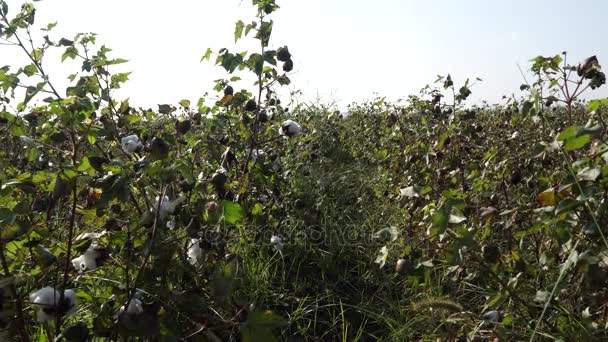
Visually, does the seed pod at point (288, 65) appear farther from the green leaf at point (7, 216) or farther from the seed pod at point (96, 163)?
the green leaf at point (7, 216)

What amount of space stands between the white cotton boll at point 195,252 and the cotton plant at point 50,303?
1.81 ft

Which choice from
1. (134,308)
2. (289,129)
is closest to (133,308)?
(134,308)

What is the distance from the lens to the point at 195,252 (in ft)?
5.77

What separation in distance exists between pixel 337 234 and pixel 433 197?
653 millimetres

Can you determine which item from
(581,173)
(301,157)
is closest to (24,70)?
(581,173)

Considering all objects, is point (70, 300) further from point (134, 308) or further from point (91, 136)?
point (91, 136)

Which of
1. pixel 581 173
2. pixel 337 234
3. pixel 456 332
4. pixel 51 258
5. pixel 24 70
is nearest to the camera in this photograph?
pixel 51 258

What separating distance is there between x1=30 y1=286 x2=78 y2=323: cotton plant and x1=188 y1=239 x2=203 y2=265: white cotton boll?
21.7 inches

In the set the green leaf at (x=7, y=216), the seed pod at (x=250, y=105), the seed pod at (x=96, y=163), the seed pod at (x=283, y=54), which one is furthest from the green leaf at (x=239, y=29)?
the green leaf at (x=7, y=216)

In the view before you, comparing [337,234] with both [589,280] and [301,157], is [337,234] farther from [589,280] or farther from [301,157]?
[589,280]

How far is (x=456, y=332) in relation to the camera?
182cm

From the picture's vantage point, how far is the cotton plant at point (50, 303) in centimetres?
119

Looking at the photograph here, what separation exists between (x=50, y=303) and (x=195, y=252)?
611 millimetres

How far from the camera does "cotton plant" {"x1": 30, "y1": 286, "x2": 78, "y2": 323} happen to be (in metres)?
1.19
